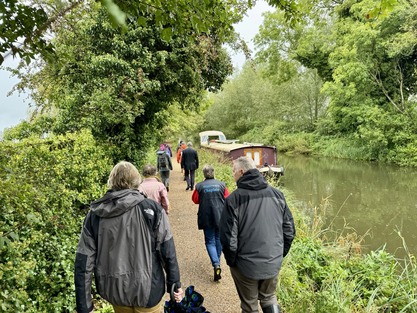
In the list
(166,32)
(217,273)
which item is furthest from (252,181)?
(217,273)

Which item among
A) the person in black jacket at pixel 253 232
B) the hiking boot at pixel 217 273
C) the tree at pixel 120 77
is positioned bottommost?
the hiking boot at pixel 217 273

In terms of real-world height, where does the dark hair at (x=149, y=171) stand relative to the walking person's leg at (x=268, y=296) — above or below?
above

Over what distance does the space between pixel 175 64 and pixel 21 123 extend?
172 inches

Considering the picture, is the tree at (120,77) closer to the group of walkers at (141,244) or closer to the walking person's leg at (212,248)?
the walking person's leg at (212,248)

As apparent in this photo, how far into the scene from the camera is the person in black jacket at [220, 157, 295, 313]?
9.66 feet

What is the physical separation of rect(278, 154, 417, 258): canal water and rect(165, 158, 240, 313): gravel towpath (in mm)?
3045

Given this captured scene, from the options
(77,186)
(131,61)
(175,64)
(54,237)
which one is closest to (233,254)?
(54,237)

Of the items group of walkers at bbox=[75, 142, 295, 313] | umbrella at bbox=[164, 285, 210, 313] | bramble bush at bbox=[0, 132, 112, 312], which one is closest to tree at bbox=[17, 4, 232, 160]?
bramble bush at bbox=[0, 132, 112, 312]

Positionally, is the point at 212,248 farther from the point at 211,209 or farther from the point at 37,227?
the point at 37,227

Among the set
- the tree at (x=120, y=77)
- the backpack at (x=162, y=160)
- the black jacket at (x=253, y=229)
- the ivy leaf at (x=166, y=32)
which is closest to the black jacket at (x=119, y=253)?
the black jacket at (x=253, y=229)

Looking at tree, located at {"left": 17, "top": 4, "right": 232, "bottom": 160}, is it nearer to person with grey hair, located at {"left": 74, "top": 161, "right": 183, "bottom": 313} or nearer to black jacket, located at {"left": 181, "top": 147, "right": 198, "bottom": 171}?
black jacket, located at {"left": 181, "top": 147, "right": 198, "bottom": 171}

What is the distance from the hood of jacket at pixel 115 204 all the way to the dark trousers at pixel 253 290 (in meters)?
1.35

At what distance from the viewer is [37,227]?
3.57 meters

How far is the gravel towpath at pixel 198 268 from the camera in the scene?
14.1ft
